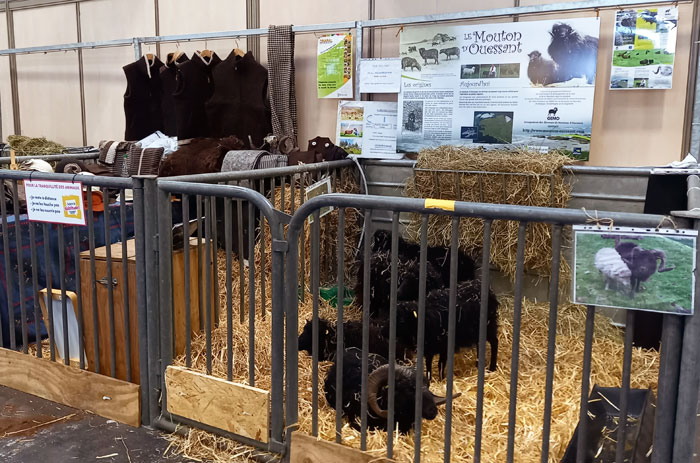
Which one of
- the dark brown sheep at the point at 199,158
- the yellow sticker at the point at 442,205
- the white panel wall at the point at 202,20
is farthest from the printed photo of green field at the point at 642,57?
the white panel wall at the point at 202,20

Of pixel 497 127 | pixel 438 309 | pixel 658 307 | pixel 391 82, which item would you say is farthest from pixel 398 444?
pixel 391 82

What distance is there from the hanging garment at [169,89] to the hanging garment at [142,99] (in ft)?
0.47

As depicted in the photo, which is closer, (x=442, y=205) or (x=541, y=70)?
(x=442, y=205)

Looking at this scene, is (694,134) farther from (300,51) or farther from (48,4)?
(48,4)

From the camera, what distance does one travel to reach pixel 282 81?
6348mm

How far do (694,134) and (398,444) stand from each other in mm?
3406

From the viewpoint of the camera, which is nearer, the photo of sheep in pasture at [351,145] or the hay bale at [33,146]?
the photo of sheep in pasture at [351,145]

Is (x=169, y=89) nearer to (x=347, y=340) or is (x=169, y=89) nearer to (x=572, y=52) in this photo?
(x=572, y=52)

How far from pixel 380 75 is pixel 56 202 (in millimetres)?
3361

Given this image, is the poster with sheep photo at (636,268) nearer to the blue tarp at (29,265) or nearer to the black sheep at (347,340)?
the black sheep at (347,340)

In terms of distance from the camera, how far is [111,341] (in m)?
3.36

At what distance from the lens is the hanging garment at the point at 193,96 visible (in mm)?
6887

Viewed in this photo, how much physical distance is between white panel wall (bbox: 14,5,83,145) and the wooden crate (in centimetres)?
585

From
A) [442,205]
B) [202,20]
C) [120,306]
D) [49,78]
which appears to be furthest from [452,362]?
[49,78]
